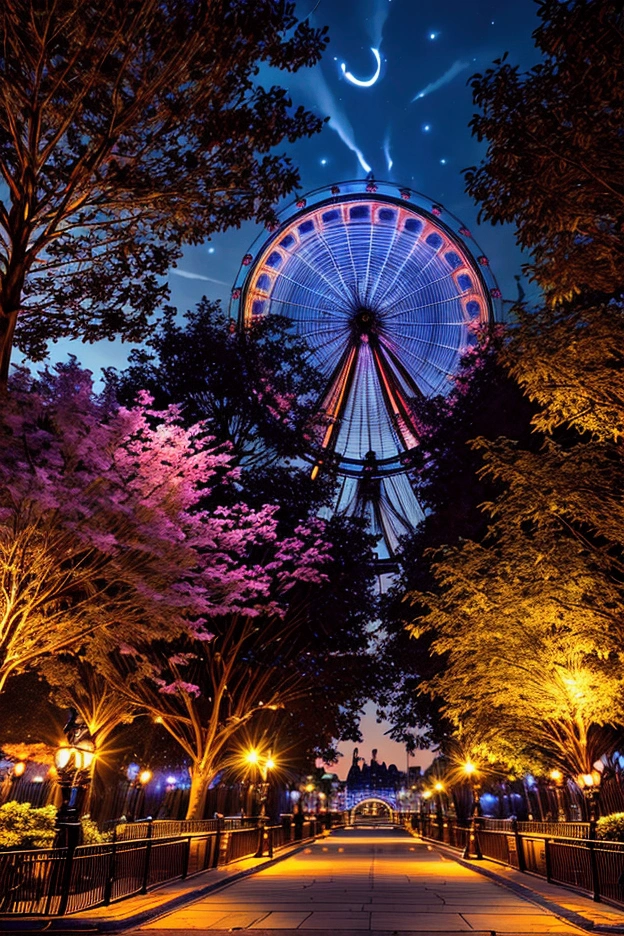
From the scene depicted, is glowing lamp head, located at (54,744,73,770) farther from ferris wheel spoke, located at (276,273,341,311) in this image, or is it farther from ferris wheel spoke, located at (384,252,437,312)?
ferris wheel spoke, located at (384,252,437,312)

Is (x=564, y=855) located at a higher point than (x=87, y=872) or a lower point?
higher

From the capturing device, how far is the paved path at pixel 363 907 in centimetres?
912

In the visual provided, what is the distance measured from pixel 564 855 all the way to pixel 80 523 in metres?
12.6

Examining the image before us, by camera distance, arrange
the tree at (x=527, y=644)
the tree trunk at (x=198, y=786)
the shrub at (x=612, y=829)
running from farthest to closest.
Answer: the tree trunk at (x=198, y=786)
the tree at (x=527, y=644)
the shrub at (x=612, y=829)

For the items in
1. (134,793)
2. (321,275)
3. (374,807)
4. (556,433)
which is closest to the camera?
(556,433)

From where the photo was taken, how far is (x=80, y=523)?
44.2 feet

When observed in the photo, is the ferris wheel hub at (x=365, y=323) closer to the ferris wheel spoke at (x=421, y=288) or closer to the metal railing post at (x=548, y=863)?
the ferris wheel spoke at (x=421, y=288)

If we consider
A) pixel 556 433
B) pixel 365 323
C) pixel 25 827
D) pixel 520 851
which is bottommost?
pixel 520 851

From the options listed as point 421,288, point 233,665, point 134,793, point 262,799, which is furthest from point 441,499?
point 134,793

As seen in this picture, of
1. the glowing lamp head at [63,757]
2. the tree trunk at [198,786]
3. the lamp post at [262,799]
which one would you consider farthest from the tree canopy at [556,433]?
the glowing lamp head at [63,757]

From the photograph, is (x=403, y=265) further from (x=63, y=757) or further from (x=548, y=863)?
(x=63, y=757)

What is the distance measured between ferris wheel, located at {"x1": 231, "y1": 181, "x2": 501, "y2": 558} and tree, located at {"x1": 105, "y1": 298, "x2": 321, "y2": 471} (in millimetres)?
9893

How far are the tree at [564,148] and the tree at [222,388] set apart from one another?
19169 millimetres

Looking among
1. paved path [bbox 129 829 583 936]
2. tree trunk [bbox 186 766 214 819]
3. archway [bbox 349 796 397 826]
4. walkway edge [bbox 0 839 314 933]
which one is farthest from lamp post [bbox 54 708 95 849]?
archway [bbox 349 796 397 826]
